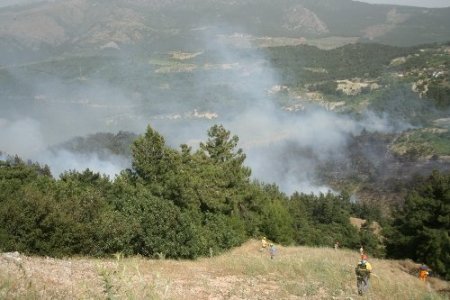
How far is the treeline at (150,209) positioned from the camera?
2448 centimetres

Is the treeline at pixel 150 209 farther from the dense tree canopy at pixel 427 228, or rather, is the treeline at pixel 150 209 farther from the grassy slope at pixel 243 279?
the grassy slope at pixel 243 279

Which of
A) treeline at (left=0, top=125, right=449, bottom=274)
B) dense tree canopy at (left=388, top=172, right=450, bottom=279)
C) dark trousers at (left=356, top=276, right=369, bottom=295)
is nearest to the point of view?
dark trousers at (left=356, top=276, right=369, bottom=295)

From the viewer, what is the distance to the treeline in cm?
2448

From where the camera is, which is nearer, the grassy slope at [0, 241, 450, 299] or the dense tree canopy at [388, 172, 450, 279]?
the grassy slope at [0, 241, 450, 299]

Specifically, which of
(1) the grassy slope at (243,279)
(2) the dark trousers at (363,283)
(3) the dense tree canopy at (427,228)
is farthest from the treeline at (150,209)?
(2) the dark trousers at (363,283)

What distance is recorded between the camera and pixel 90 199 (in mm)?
29000

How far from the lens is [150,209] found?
30766 millimetres

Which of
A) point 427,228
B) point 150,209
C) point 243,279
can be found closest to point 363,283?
point 243,279

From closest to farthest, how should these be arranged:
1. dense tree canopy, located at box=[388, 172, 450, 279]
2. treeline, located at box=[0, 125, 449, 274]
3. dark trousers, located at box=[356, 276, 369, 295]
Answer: dark trousers, located at box=[356, 276, 369, 295], treeline, located at box=[0, 125, 449, 274], dense tree canopy, located at box=[388, 172, 450, 279]

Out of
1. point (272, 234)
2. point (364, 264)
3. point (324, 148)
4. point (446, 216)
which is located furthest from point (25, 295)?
point (324, 148)

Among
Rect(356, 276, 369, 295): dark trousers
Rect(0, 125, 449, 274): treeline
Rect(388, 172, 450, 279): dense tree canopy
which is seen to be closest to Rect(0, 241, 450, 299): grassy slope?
Rect(356, 276, 369, 295): dark trousers

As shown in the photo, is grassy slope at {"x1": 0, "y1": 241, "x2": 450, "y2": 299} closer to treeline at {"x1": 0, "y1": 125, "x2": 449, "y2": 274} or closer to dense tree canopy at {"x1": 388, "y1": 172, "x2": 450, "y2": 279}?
treeline at {"x1": 0, "y1": 125, "x2": 449, "y2": 274}

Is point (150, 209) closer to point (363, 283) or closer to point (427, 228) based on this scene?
point (363, 283)

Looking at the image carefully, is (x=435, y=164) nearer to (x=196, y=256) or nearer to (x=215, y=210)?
(x=215, y=210)
